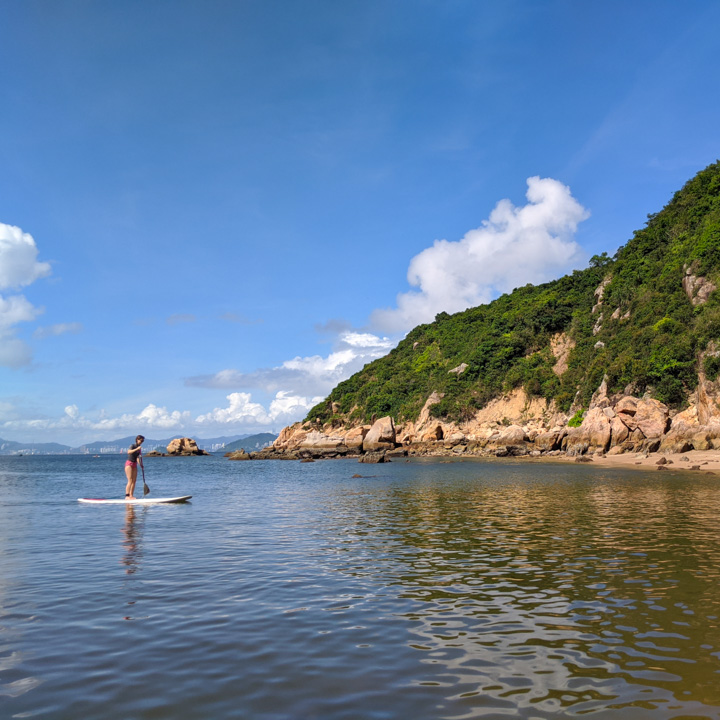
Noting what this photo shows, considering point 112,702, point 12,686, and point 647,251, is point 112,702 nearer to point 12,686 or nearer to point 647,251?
point 12,686

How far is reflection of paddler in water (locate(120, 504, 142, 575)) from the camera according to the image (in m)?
12.6

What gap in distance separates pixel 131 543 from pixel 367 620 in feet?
32.4

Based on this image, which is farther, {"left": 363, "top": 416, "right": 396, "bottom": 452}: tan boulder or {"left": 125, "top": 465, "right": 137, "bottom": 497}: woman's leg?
{"left": 363, "top": 416, "right": 396, "bottom": 452}: tan boulder

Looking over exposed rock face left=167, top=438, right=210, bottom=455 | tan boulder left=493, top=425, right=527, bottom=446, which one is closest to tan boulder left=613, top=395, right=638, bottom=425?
tan boulder left=493, top=425, right=527, bottom=446

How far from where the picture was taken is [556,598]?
29.9 feet

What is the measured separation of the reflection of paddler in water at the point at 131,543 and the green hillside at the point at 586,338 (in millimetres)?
47390

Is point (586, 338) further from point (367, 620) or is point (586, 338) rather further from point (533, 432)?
point (367, 620)

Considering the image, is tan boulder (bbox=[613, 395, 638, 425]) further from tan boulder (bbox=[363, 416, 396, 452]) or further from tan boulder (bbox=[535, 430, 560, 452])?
tan boulder (bbox=[363, 416, 396, 452])

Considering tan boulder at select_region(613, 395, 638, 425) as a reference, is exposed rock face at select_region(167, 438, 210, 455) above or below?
below

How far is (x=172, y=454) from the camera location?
12681 cm

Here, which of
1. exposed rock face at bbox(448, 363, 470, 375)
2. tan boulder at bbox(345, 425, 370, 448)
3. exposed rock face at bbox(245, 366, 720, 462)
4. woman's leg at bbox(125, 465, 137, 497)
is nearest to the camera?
woman's leg at bbox(125, 465, 137, 497)

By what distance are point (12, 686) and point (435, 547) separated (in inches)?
390

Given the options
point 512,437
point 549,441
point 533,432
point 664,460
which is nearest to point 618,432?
point 549,441

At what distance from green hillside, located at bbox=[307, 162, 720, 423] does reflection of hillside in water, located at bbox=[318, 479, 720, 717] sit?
3949 cm
